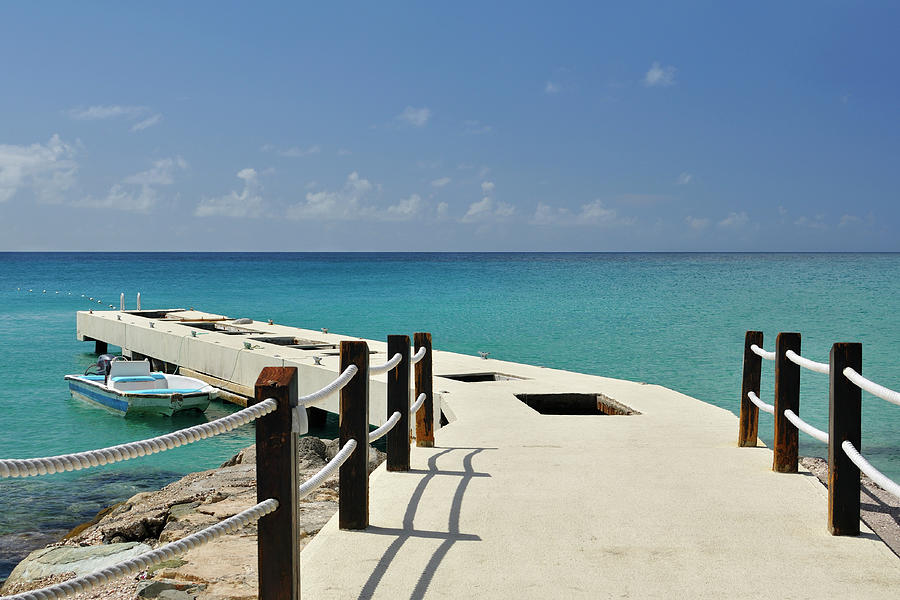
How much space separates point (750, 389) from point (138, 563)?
5851 mm

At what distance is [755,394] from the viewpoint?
7.39 metres

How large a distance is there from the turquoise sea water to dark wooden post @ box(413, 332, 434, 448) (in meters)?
5.08

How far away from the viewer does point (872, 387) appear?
4.33 metres

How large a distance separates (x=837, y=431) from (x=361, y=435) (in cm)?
277

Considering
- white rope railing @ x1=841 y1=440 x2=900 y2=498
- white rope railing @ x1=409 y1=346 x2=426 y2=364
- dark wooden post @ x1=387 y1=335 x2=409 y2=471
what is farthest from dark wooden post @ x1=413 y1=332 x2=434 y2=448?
white rope railing @ x1=841 y1=440 x2=900 y2=498

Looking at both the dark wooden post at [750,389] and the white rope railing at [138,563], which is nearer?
the white rope railing at [138,563]

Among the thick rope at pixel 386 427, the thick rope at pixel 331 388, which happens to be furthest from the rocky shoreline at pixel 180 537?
the thick rope at pixel 386 427

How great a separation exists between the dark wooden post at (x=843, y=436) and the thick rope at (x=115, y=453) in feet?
10.6

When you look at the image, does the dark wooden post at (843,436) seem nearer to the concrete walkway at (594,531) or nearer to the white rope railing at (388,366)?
the concrete walkway at (594,531)

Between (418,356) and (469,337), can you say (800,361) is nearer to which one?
(418,356)

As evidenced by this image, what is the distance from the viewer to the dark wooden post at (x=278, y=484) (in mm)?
3396

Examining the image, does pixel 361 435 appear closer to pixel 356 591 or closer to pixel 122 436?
pixel 356 591

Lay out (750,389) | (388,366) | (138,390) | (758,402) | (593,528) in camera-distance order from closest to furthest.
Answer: (593,528) → (388,366) → (758,402) → (750,389) → (138,390)

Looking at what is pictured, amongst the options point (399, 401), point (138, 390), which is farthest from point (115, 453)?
point (138, 390)
